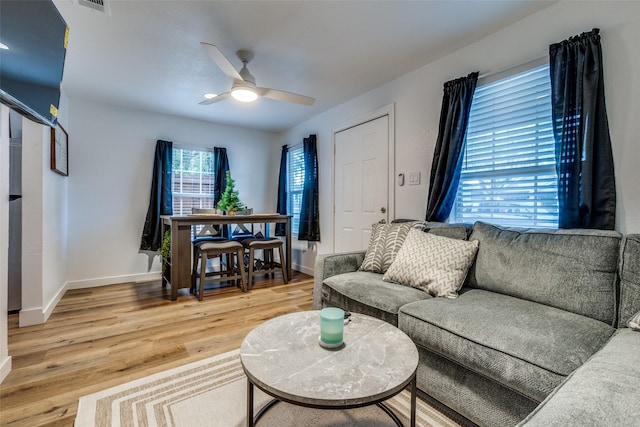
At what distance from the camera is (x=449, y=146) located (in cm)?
248

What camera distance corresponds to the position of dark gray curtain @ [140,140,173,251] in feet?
13.4

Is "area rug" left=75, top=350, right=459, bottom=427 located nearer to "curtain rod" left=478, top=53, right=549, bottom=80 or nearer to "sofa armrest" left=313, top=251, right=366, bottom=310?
"sofa armrest" left=313, top=251, right=366, bottom=310

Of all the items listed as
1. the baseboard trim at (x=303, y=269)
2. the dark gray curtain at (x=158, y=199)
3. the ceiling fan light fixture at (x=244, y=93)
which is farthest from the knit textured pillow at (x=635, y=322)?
the dark gray curtain at (x=158, y=199)

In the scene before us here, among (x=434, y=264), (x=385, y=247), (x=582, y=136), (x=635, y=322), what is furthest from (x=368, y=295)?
(x=582, y=136)

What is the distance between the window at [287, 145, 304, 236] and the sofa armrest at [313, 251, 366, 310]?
7.44ft

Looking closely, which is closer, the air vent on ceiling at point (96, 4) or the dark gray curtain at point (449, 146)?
the air vent on ceiling at point (96, 4)

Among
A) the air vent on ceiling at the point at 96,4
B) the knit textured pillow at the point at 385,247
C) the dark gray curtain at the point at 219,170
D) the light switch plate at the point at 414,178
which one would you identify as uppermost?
the air vent on ceiling at the point at 96,4

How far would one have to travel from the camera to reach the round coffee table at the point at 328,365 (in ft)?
3.02

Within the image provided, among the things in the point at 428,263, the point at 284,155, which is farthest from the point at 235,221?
the point at 428,263

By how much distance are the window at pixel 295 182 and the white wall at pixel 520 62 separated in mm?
1041

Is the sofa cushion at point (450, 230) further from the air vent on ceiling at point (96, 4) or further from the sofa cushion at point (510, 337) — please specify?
the air vent on ceiling at point (96, 4)

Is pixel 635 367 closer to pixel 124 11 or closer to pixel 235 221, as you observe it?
pixel 124 11

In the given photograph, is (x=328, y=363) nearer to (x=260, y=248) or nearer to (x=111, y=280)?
(x=260, y=248)

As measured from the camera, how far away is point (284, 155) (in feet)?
16.2
